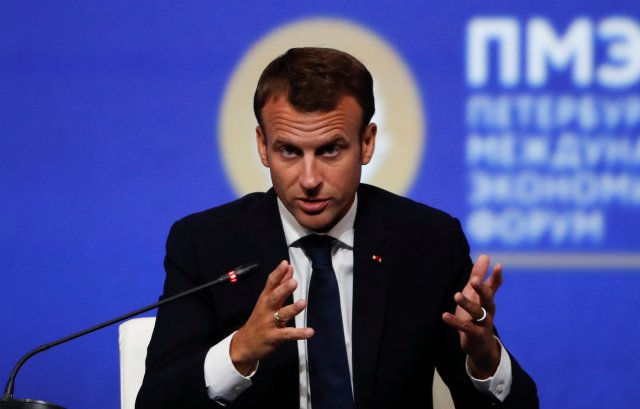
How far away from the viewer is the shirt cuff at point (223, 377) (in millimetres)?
2059

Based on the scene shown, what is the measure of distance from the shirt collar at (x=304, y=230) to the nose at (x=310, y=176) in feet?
0.58

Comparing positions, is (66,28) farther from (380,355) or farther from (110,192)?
(380,355)

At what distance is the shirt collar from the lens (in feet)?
7.91

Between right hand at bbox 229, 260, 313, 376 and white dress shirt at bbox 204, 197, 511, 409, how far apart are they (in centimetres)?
7

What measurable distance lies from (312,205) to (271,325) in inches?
15.6

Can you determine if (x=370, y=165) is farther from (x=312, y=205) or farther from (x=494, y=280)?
(x=494, y=280)

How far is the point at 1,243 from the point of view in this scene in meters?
3.46

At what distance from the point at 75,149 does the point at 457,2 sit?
1.42 metres

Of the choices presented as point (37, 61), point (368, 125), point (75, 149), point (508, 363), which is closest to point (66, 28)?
point (37, 61)

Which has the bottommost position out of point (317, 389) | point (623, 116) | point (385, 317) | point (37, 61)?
point (317, 389)

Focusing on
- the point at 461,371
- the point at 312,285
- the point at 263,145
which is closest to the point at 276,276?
the point at 312,285

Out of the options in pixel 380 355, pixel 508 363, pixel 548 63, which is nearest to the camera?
pixel 508 363

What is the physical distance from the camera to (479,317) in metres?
2.03

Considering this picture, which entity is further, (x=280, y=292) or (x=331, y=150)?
(x=331, y=150)
